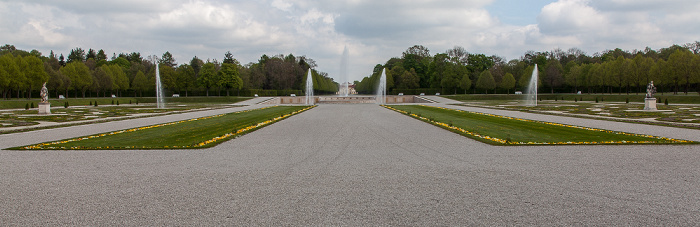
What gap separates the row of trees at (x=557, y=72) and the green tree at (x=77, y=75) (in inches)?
2374

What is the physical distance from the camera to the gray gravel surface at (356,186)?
18.4 ft

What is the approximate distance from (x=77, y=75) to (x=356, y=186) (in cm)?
7709

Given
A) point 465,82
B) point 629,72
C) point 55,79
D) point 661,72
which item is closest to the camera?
point 661,72

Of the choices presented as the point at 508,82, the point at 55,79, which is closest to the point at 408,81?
the point at 508,82

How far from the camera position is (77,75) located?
6962 centimetres

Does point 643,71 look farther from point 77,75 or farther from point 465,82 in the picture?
point 77,75

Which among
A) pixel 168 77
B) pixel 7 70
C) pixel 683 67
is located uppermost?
pixel 168 77

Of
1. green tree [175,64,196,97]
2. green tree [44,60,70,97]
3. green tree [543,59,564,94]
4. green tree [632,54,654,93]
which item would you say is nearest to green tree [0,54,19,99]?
green tree [44,60,70,97]

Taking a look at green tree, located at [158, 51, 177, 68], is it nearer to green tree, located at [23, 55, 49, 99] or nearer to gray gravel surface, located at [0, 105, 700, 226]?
green tree, located at [23, 55, 49, 99]

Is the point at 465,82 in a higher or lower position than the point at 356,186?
higher

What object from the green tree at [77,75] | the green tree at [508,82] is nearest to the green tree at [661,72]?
the green tree at [508,82]

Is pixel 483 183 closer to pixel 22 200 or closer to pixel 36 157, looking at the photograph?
pixel 22 200

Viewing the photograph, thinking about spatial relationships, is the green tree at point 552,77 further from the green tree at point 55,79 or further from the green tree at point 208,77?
the green tree at point 55,79

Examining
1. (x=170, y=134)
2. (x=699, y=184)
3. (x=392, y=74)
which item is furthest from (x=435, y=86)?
(x=699, y=184)
